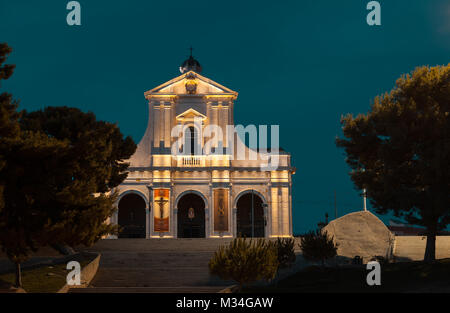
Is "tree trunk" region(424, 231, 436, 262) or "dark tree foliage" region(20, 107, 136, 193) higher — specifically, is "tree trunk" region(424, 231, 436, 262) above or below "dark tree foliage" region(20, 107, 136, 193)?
below

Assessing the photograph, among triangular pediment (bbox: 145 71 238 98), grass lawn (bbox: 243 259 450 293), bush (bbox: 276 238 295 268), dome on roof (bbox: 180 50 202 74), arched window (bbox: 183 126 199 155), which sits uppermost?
dome on roof (bbox: 180 50 202 74)

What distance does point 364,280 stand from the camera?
2295cm

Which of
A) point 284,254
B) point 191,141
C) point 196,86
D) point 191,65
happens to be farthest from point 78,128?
point 191,65

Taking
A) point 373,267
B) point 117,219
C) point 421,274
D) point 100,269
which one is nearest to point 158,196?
point 117,219

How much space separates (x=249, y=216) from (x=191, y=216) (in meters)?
5.21

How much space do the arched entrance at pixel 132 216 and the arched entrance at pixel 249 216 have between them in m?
7.97

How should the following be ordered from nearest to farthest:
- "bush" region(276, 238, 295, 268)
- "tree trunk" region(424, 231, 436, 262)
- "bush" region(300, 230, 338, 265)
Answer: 1. "bush" region(276, 238, 295, 268)
2. "bush" region(300, 230, 338, 265)
3. "tree trunk" region(424, 231, 436, 262)

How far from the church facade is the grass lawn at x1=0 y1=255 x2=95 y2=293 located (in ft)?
72.5

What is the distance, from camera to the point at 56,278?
21.1 m

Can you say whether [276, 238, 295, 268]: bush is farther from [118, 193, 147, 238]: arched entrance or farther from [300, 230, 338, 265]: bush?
[118, 193, 147, 238]: arched entrance

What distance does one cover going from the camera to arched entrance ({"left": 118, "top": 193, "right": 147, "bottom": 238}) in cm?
4734

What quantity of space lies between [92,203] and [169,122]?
3144 cm

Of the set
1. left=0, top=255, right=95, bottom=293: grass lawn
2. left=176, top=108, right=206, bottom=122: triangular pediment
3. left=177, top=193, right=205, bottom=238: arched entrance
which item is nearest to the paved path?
left=0, top=255, right=95, bottom=293: grass lawn

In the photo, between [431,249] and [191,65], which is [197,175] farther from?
[431,249]
